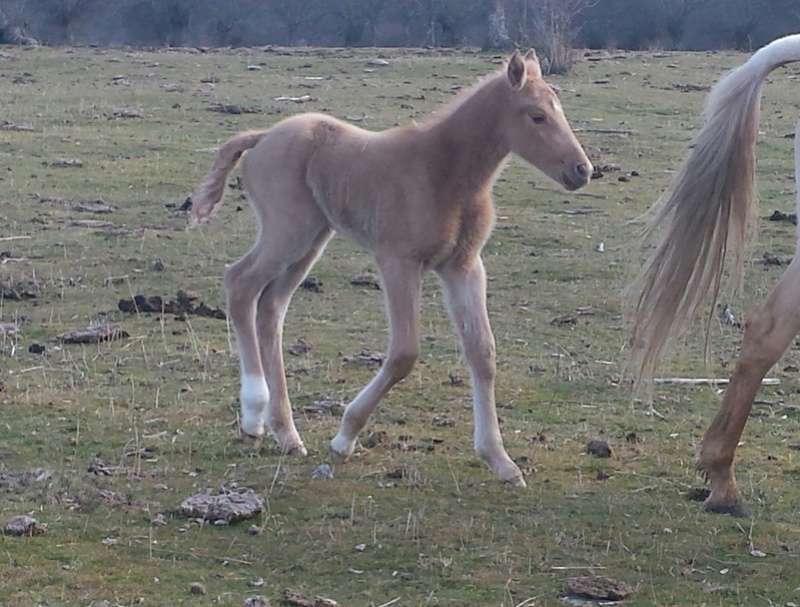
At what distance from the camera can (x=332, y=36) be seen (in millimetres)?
30984

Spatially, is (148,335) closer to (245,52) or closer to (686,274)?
(686,274)

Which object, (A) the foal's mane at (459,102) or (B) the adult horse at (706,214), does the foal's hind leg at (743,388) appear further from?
(A) the foal's mane at (459,102)

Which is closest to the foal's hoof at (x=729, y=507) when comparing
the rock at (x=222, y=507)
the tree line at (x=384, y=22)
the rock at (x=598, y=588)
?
the rock at (x=598, y=588)

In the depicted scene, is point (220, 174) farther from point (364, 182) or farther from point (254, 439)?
point (254, 439)

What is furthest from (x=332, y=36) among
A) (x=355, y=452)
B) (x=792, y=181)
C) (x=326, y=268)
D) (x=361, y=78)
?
(x=355, y=452)

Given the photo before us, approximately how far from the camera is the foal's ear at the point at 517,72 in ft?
17.3

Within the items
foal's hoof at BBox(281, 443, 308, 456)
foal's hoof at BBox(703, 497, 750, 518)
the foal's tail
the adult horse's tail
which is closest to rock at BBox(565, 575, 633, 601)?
foal's hoof at BBox(703, 497, 750, 518)

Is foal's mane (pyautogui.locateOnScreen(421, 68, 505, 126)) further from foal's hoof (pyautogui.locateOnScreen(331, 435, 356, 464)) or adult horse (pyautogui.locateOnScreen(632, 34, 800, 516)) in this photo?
foal's hoof (pyautogui.locateOnScreen(331, 435, 356, 464))

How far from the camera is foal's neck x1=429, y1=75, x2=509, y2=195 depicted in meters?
5.38

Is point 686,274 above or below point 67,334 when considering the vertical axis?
above

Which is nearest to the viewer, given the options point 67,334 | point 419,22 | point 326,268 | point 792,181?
point 67,334

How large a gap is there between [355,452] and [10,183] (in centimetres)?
720

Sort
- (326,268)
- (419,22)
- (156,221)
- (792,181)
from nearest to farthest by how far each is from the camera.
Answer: (326,268)
(156,221)
(792,181)
(419,22)

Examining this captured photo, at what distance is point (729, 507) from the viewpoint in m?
4.95
